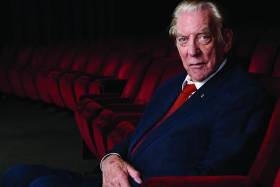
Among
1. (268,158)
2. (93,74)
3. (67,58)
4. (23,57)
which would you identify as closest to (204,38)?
(268,158)

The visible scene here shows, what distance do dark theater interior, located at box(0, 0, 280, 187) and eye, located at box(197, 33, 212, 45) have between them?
0.03 metres

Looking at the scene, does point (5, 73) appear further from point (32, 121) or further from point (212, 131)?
point (212, 131)

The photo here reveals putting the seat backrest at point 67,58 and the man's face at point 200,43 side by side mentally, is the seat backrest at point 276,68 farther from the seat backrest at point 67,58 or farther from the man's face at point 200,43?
the seat backrest at point 67,58

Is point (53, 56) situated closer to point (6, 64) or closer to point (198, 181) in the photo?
point (6, 64)

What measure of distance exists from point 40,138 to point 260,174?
788 mm

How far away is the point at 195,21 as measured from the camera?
396mm

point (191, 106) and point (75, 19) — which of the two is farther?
point (75, 19)

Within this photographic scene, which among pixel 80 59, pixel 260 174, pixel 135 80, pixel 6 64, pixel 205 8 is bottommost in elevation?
pixel 6 64

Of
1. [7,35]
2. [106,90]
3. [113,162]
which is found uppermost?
[113,162]

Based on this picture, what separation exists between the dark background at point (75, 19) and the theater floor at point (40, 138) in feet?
2.27

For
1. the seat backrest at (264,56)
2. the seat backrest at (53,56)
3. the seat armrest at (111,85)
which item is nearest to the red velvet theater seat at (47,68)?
the seat backrest at (53,56)

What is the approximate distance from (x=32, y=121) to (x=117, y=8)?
0.97 meters

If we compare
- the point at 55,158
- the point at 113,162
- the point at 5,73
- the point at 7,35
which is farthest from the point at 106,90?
the point at 7,35

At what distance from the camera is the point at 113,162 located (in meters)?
0.43
